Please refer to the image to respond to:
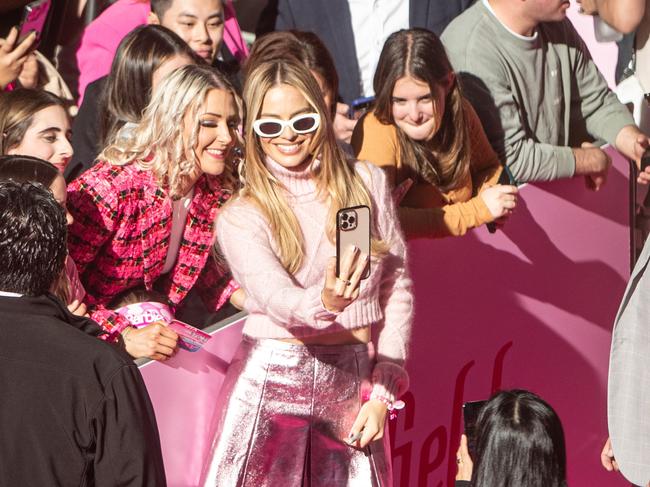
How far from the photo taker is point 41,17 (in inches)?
185

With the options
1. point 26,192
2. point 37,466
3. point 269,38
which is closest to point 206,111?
point 269,38

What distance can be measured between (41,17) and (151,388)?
1868mm

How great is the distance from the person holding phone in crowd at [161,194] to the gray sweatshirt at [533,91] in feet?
4.24

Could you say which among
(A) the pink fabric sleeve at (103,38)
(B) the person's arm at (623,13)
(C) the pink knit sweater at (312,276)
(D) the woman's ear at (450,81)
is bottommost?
(C) the pink knit sweater at (312,276)

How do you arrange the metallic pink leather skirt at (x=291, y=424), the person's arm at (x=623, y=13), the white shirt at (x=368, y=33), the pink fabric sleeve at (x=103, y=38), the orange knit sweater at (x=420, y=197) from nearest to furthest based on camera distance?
Answer: 1. the metallic pink leather skirt at (x=291, y=424)
2. the orange knit sweater at (x=420, y=197)
3. the pink fabric sleeve at (x=103, y=38)
4. the person's arm at (x=623, y=13)
5. the white shirt at (x=368, y=33)

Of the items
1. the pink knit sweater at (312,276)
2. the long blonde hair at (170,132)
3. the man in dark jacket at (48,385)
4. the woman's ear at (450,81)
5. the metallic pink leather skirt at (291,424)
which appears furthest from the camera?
the woman's ear at (450,81)

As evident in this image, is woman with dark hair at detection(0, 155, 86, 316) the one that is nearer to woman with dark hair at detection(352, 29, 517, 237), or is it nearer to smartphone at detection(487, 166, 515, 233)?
woman with dark hair at detection(352, 29, 517, 237)

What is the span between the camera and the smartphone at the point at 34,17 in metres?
4.64

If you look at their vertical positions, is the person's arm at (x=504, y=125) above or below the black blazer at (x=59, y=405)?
above

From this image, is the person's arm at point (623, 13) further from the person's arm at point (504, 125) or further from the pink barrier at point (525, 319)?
the person's arm at point (504, 125)

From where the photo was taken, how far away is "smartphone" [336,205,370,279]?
311 centimetres

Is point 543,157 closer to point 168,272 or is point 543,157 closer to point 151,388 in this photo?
point 168,272

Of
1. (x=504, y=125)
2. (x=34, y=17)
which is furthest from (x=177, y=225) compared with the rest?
(x=504, y=125)

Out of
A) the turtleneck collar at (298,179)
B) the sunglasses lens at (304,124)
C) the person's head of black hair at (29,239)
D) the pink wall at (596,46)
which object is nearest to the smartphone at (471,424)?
the turtleneck collar at (298,179)
